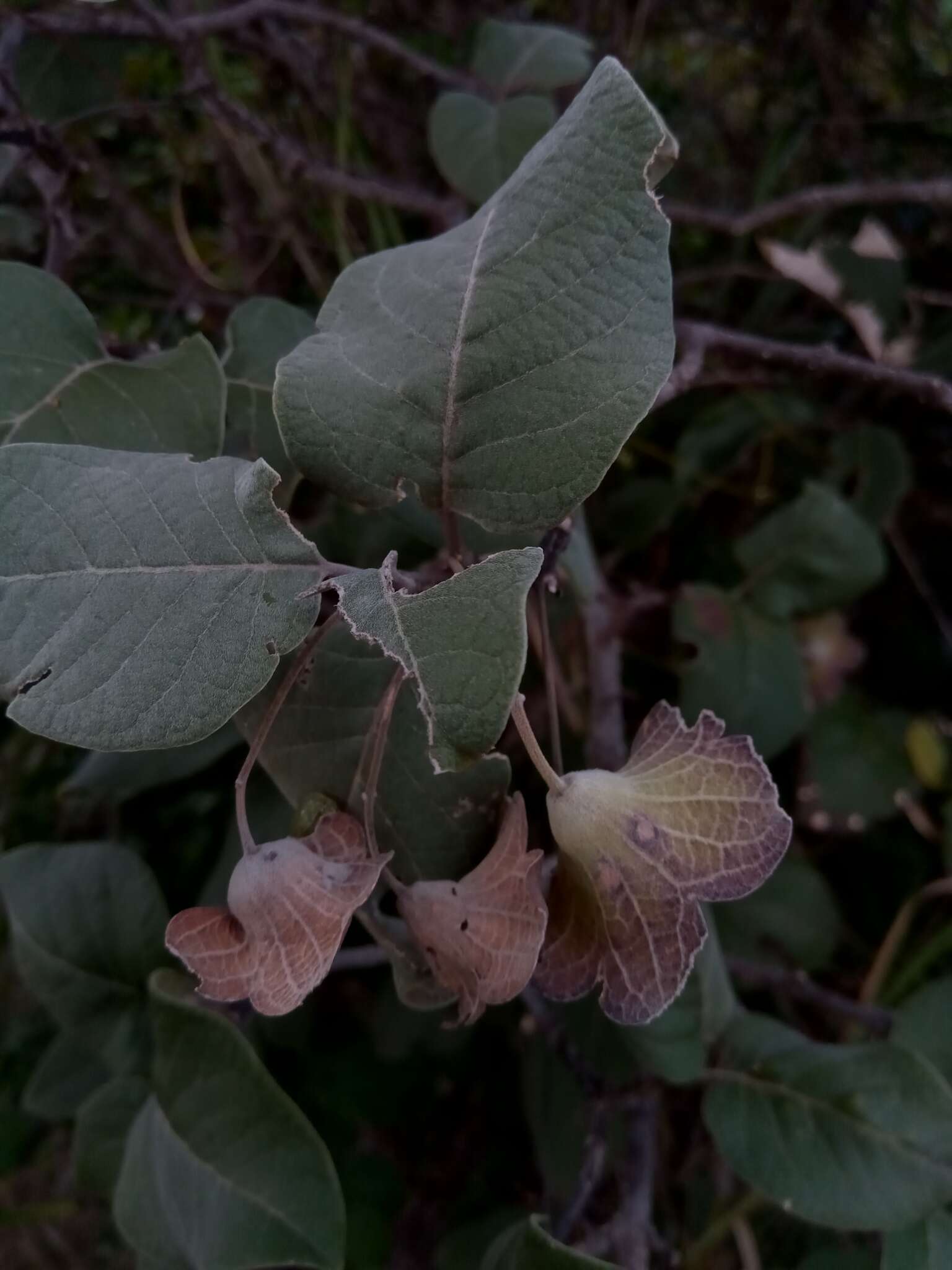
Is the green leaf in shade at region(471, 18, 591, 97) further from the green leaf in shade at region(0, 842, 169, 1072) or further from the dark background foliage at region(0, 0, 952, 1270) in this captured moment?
the green leaf in shade at region(0, 842, 169, 1072)

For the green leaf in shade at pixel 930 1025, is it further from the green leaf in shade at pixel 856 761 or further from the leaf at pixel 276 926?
the leaf at pixel 276 926

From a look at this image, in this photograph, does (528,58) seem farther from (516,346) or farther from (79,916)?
(79,916)

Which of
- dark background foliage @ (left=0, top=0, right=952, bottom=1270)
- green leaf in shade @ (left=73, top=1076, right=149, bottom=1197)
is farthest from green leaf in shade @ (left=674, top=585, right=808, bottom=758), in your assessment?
green leaf in shade @ (left=73, top=1076, right=149, bottom=1197)

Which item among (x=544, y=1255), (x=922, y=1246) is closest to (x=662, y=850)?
(x=544, y=1255)

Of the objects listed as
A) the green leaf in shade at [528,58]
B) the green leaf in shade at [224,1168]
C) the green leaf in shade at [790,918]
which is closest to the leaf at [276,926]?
the green leaf in shade at [224,1168]

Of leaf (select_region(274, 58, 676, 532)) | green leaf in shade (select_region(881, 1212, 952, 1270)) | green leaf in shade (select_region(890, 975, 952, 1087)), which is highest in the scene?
leaf (select_region(274, 58, 676, 532))

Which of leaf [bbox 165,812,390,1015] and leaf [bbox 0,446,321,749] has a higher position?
leaf [bbox 0,446,321,749]

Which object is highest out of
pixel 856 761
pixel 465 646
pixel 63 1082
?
pixel 465 646
